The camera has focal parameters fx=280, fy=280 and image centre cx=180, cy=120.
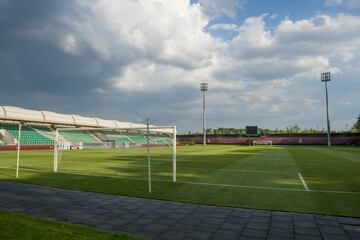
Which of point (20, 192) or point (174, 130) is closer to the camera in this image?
point (20, 192)

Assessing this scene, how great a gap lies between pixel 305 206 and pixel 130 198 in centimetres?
484

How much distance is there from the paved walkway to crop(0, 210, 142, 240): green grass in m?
0.50

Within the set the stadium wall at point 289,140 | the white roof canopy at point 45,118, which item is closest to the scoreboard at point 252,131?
the stadium wall at point 289,140

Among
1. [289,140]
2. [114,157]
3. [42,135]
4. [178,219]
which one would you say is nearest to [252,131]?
[289,140]

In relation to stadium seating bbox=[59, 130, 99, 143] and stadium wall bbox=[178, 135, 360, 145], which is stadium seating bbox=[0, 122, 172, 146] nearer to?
stadium seating bbox=[59, 130, 99, 143]

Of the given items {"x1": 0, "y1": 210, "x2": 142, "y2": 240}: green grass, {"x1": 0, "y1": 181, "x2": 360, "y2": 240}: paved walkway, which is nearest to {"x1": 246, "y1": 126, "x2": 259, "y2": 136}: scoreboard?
{"x1": 0, "y1": 181, "x2": 360, "y2": 240}: paved walkway

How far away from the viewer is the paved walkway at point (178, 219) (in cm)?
529

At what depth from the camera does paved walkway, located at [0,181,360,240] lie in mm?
5285

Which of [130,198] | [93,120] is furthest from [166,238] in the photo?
[93,120]

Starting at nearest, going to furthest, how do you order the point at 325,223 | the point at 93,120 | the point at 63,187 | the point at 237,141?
the point at 325,223 → the point at 63,187 → the point at 93,120 → the point at 237,141

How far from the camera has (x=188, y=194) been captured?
881cm

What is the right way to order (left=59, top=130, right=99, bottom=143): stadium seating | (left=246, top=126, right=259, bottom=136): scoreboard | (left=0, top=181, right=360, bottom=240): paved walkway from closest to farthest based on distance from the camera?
(left=0, top=181, right=360, bottom=240): paved walkway → (left=59, top=130, right=99, bottom=143): stadium seating → (left=246, top=126, right=259, bottom=136): scoreboard

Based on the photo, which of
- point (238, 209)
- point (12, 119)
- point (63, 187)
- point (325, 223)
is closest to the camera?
point (325, 223)

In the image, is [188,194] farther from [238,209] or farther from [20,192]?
[20,192]
